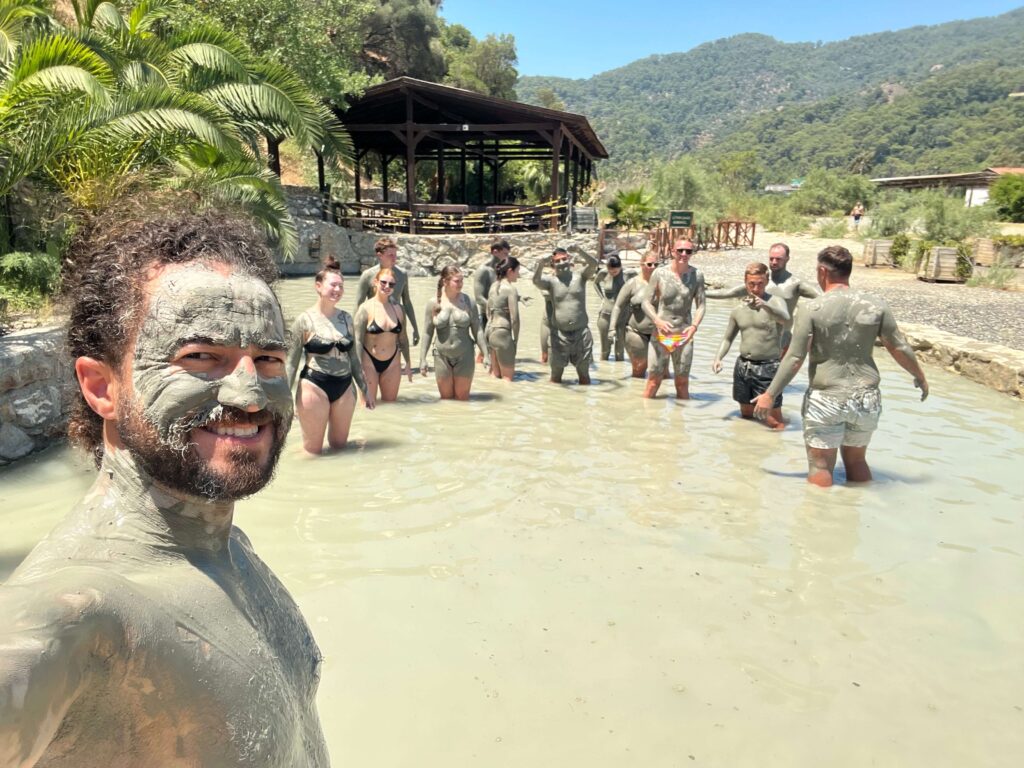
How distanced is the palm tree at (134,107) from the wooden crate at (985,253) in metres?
17.2

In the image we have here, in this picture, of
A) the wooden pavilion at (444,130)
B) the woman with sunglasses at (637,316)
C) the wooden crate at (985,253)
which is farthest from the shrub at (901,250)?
the woman with sunglasses at (637,316)

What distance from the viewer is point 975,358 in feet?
30.7

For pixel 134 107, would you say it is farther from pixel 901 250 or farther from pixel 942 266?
pixel 901 250

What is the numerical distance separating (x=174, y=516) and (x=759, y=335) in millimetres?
6848

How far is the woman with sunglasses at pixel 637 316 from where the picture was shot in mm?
8758

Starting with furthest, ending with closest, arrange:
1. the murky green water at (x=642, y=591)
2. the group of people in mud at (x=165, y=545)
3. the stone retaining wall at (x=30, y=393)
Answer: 1. the stone retaining wall at (x=30, y=393)
2. the murky green water at (x=642, y=591)
3. the group of people in mud at (x=165, y=545)

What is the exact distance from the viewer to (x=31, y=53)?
712 centimetres

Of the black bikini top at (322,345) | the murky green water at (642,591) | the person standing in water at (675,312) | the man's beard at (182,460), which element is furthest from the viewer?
the person standing in water at (675,312)

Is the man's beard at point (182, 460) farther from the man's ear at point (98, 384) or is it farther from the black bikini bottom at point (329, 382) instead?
the black bikini bottom at point (329, 382)

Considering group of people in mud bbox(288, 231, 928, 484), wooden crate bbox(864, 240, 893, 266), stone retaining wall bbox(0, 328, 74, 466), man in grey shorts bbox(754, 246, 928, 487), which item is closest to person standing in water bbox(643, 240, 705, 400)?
group of people in mud bbox(288, 231, 928, 484)

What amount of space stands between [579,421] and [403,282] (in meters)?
2.41

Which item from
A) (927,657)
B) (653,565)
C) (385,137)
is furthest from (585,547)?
(385,137)

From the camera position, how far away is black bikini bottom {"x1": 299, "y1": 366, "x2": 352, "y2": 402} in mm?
5777

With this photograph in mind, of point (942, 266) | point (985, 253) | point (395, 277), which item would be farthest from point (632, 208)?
point (395, 277)
